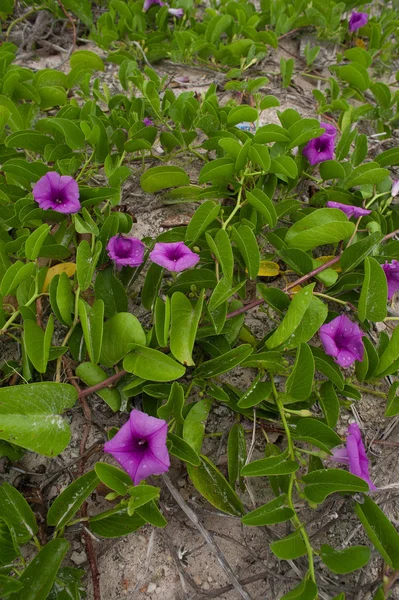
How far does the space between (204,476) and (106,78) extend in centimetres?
193

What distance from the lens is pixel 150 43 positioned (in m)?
2.29

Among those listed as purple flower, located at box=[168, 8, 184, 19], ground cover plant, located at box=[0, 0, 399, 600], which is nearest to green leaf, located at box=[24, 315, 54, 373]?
ground cover plant, located at box=[0, 0, 399, 600]

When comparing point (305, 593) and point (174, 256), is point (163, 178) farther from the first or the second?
point (305, 593)

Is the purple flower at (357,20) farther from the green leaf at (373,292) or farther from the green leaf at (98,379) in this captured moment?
the green leaf at (98,379)

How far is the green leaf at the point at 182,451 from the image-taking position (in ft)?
3.51

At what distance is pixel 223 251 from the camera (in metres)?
1.25

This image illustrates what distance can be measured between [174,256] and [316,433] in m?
0.60

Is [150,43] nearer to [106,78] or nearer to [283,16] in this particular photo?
[106,78]

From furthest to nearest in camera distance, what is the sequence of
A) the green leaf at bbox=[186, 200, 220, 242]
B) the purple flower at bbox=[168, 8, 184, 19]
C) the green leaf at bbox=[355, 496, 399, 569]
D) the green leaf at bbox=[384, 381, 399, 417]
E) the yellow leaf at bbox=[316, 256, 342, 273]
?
the purple flower at bbox=[168, 8, 184, 19] → the yellow leaf at bbox=[316, 256, 342, 273] → the green leaf at bbox=[186, 200, 220, 242] → the green leaf at bbox=[384, 381, 399, 417] → the green leaf at bbox=[355, 496, 399, 569]

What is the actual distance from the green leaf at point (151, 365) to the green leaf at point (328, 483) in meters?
0.37

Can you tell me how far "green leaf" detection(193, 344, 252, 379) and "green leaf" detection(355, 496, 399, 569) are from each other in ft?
1.39

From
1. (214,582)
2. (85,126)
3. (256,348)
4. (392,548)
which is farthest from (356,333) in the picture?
(85,126)

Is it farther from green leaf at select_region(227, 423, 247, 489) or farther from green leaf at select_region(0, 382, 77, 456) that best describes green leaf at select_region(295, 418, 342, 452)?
green leaf at select_region(0, 382, 77, 456)

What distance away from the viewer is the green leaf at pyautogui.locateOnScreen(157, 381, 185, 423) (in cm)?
109
